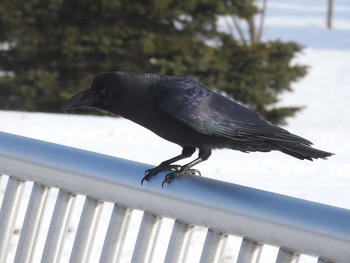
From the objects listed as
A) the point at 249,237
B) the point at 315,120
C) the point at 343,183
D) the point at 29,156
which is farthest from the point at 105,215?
the point at 315,120

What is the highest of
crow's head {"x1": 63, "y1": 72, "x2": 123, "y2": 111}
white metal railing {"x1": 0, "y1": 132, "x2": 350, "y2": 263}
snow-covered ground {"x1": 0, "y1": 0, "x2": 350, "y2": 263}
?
snow-covered ground {"x1": 0, "y1": 0, "x2": 350, "y2": 263}

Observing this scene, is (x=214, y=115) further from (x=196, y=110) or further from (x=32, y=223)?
(x=32, y=223)

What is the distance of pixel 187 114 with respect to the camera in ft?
8.22

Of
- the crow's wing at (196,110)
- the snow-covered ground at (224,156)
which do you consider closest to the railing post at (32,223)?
the crow's wing at (196,110)

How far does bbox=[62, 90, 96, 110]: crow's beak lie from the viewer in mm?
2648

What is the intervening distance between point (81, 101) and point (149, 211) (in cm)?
64

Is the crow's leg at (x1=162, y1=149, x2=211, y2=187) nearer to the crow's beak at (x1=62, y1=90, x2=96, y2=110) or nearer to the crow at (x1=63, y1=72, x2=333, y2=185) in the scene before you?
the crow at (x1=63, y1=72, x2=333, y2=185)

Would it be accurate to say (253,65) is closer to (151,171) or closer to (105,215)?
(105,215)

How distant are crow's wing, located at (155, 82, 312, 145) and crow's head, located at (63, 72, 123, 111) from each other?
0.15 m

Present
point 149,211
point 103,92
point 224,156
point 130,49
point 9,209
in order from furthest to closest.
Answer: point 130,49
point 224,156
point 103,92
point 9,209
point 149,211

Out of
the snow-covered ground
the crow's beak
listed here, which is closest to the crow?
the crow's beak

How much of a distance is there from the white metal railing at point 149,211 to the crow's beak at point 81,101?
0.27 m

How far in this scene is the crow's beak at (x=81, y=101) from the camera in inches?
104

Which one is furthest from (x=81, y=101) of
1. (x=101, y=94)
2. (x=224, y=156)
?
(x=224, y=156)
